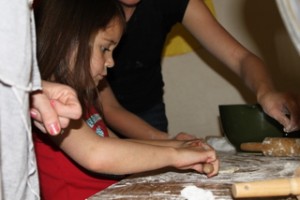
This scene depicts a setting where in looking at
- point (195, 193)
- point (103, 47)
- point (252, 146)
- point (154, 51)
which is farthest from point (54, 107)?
point (154, 51)

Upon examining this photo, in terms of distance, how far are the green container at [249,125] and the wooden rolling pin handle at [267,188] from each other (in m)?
0.60

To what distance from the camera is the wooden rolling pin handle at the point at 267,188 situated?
0.60 m

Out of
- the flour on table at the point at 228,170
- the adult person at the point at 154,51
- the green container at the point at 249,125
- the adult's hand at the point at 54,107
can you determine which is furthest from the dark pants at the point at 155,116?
the adult's hand at the point at 54,107

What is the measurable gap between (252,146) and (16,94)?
0.78m

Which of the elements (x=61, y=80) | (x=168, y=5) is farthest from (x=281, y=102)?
(x=61, y=80)

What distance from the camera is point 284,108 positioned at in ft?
3.88

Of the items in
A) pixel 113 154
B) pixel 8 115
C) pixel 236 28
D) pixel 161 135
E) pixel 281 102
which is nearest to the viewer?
pixel 8 115

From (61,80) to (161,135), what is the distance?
1.49ft

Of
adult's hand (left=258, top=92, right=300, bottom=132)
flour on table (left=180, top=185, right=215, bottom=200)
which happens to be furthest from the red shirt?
adult's hand (left=258, top=92, right=300, bottom=132)

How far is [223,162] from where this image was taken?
1.08m

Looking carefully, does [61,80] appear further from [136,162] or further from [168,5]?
[168,5]

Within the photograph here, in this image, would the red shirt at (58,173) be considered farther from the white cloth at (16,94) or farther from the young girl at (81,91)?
the white cloth at (16,94)

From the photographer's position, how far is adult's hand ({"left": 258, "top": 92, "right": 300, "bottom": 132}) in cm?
114

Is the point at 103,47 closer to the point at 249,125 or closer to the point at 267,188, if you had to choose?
the point at 249,125
